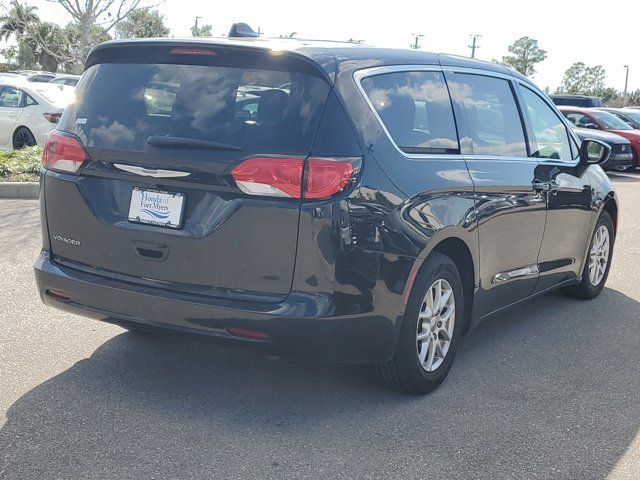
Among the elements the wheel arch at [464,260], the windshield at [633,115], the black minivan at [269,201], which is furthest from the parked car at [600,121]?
the black minivan at [269,201]

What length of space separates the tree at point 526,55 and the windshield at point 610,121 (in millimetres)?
49629

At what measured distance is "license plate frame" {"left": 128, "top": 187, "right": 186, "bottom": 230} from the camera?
148 inches

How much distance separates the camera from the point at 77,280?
13.3ft

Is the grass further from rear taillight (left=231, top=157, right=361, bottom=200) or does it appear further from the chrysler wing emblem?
rear taillight (left=231, top=157, right=361, bottom=200)

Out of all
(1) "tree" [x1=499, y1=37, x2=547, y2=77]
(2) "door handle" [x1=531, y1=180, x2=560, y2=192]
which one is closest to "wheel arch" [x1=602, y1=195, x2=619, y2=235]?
(2) "door handle" [x1=531, y1=180, x2=560, y2=192]

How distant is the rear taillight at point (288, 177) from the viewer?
3611 mm

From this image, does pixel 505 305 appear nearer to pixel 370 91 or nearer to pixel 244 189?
pixel 370 91

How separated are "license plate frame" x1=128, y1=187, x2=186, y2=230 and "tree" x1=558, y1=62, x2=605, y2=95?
246 feet

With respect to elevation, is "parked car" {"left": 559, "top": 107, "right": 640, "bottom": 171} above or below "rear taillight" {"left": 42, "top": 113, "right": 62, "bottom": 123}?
above

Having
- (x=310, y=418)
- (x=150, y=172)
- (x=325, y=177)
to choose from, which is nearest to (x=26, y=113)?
(x=150, y=172)

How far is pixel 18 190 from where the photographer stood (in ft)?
34.4

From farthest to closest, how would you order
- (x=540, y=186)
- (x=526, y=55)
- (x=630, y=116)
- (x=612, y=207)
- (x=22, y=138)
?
(x=526, y=55) → (x=630, y=116) → (x=22, y=138) → (x=612, y=207) → (x=540, y=186)

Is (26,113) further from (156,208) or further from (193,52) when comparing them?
(156,208)

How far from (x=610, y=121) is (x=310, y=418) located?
60.1 ft
